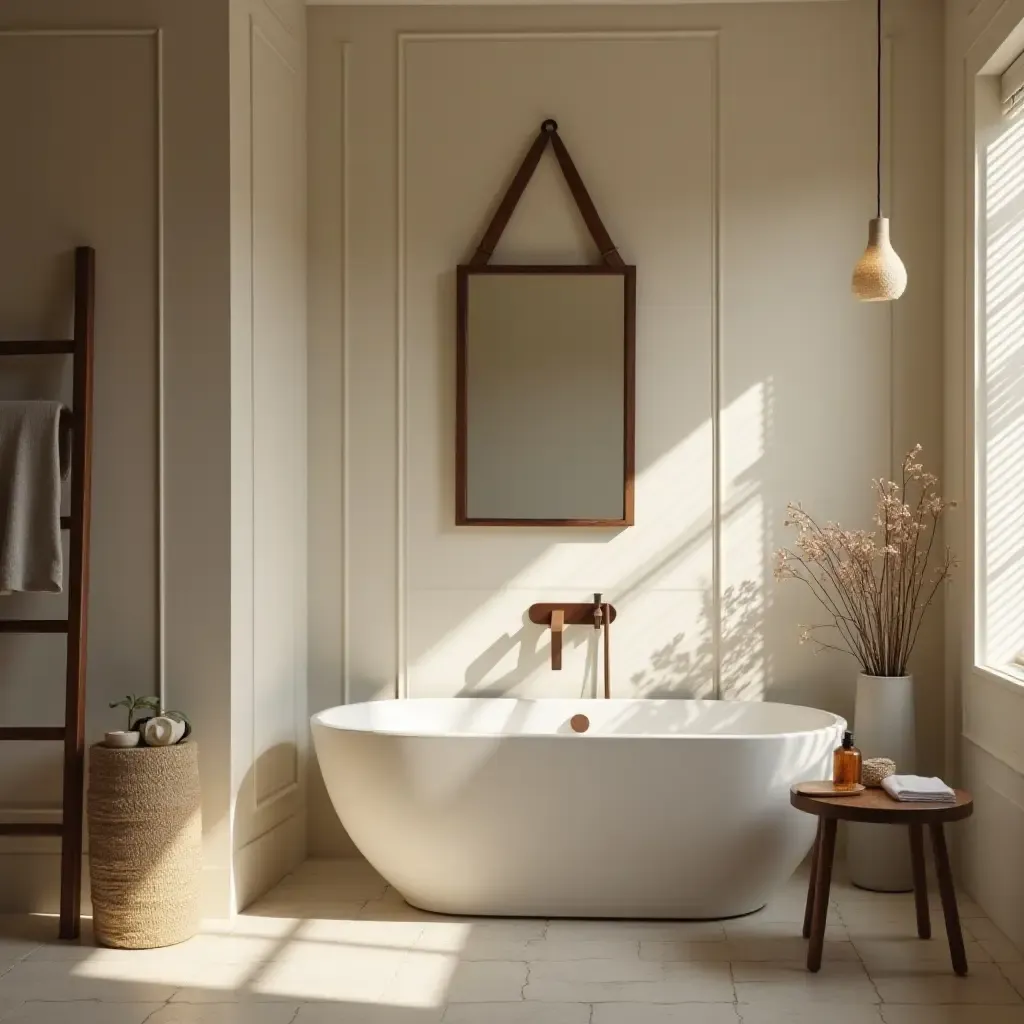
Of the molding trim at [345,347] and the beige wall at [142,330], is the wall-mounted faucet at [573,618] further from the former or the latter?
the beige wall at [142,330]

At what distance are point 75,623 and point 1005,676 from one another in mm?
2682

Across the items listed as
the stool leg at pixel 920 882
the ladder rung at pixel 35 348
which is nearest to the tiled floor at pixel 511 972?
the stool leg at pixel 920 882

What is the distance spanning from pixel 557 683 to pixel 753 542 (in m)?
0.84

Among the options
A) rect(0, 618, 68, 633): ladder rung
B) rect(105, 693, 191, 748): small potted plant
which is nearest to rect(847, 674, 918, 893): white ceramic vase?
rect(105, 693, 191, 748): small potted plant

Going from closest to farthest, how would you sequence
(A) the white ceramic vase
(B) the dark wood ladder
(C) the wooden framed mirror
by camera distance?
(B) the dark wood ladder < (A) the white ceramic vase < (C) the wooden framed mirror

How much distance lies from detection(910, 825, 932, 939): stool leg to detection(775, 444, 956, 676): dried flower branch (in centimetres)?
A: 66

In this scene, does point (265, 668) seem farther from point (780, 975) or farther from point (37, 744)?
point (780, 975)

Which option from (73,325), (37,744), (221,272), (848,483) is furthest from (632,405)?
(37,744)

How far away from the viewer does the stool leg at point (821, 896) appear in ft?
11.0

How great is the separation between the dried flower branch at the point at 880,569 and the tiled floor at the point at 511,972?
2.79 ft

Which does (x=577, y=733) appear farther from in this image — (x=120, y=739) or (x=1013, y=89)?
(x=1013, y=89)

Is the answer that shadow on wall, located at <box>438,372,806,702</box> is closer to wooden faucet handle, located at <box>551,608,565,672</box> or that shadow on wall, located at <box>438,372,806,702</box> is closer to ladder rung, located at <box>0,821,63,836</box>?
wooden faucet handle, located at <box>551,608,565,672</box>

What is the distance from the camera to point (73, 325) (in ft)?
12.6

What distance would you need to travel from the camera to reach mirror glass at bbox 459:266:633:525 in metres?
4.50
